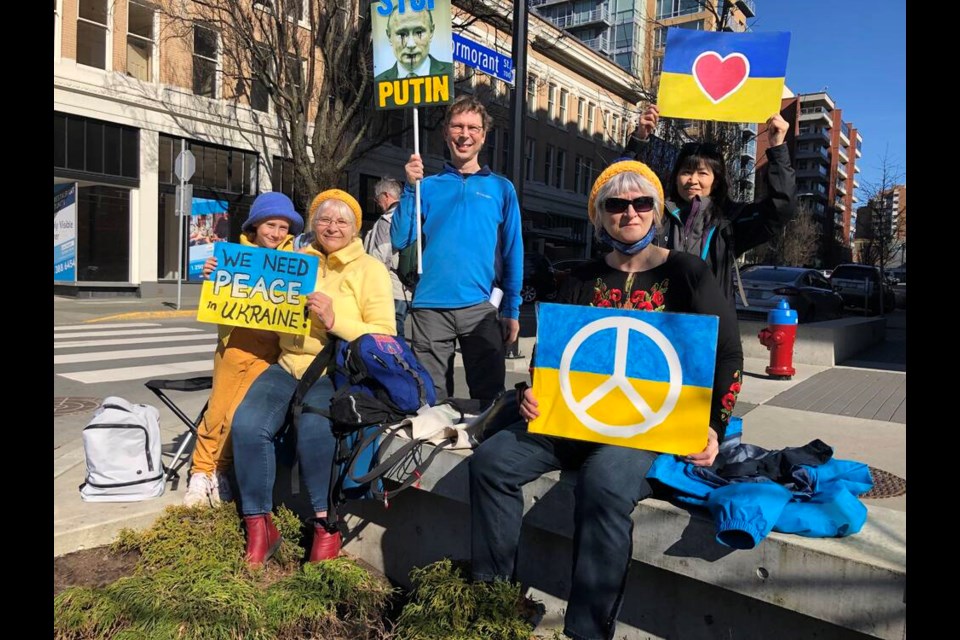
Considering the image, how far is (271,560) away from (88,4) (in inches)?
796

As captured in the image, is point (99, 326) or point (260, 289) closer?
point (260, 289)

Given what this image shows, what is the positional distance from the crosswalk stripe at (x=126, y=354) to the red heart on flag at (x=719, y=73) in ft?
26.2

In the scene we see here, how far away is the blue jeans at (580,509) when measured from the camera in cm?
235

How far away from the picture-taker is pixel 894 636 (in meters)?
2.11

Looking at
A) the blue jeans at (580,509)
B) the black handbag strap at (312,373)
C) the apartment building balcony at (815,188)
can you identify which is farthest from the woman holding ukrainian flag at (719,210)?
the apartment building balcony at (815,188)

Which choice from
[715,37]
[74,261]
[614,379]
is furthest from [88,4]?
[614,379]

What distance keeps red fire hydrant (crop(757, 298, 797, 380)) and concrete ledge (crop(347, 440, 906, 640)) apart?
17.8 ft

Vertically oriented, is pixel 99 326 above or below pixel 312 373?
below

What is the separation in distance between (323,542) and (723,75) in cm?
313

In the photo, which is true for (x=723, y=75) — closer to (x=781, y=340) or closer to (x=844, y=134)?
(x=781, y=340)

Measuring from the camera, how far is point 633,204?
9.14ft

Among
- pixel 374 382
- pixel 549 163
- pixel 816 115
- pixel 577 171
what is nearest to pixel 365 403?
pixel 374 382

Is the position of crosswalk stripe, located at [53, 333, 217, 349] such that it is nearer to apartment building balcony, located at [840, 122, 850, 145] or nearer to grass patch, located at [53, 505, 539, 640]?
grass patch, located at [53, 505, 539, 640]

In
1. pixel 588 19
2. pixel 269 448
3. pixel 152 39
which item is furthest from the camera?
pixel 588 19
